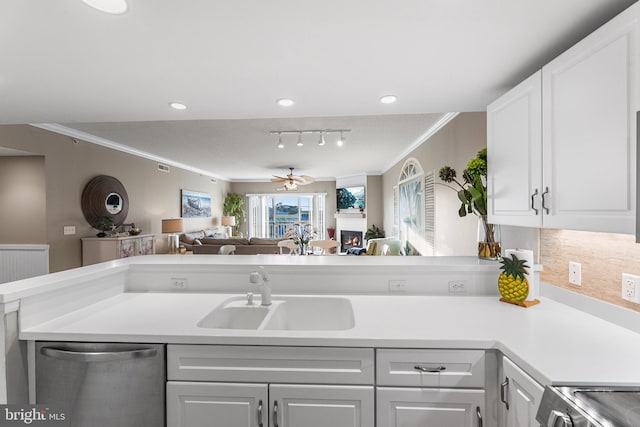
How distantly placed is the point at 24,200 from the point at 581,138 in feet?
18.7

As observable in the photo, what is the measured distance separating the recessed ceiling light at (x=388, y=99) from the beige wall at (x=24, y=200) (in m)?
4.50

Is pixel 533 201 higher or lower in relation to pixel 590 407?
higher

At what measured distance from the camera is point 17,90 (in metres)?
2.00

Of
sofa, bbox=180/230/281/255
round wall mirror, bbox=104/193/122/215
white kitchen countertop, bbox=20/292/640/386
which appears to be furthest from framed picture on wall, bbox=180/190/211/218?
white kitchen countertop, bbox=20/292/640/386

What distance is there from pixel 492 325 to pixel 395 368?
0.51 metres

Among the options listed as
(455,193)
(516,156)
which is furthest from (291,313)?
(455,193)

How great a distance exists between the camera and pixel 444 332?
1.32m

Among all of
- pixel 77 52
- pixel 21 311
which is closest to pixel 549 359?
pixel 21 311

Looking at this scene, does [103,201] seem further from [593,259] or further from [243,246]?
[593,259]

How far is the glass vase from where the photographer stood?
1.97m

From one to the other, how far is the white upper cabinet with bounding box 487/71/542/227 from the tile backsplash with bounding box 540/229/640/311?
0.96 feet

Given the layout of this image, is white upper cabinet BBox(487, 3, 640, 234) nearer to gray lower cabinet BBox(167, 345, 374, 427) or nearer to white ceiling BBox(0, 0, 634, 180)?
white ceiling BBox(0, 0, 634, 180)

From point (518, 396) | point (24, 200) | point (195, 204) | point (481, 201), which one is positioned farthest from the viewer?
point (195, 204)

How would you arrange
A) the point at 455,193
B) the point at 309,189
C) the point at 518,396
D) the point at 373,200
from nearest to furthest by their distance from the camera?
1. the point at 518,396
2. the point at 455,193
3. the point at 373,200
4. the point at 309,189
